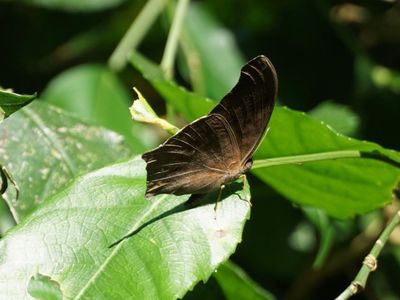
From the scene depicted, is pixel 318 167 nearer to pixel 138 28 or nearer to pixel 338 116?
pixel 338 116

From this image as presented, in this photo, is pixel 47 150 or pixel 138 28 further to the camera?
pixel 138 28

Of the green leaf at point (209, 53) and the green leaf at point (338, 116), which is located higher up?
the green leaf at point (209, 53)

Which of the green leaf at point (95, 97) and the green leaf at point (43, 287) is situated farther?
the green leaf at point (95, 97)

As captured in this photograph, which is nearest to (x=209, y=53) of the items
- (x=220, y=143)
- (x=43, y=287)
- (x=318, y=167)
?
(x=318, y=167)

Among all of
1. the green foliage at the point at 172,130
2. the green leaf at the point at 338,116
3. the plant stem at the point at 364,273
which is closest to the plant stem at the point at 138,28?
the green foliage at the point at 172,130

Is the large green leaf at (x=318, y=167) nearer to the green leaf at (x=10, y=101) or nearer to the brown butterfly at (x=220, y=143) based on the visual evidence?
the brown butterfly at (x=220, y=143)
